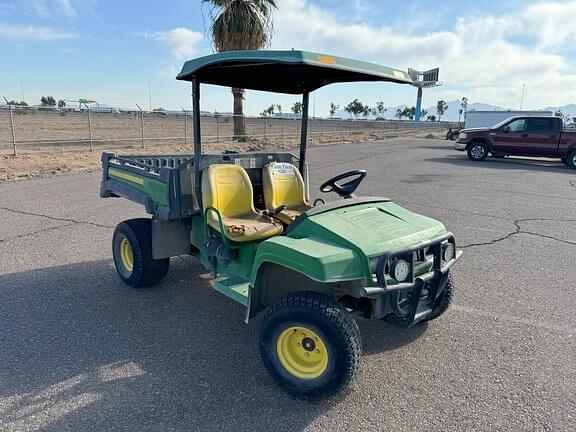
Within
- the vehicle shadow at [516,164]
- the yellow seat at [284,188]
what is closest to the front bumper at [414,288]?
the yellow seat at [284,188]

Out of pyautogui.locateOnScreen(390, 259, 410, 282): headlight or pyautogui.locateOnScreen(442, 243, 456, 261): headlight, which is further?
pyautogui.locateOnScreen(442, 243, 456, 261): headlight

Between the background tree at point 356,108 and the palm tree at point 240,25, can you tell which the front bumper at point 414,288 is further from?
the background tree at point 356,108

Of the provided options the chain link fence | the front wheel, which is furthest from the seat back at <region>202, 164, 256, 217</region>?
the front wheel

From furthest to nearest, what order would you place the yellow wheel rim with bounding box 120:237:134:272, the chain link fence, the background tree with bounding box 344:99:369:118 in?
the background tree with bounding box 344:99:369:118, the chain link fence, the yellow wheel rim with bounding box 120:237:134:272

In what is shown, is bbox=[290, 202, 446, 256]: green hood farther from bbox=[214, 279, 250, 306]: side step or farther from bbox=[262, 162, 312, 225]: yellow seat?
bbox=[262, 162, 312, 225]: yellow seat

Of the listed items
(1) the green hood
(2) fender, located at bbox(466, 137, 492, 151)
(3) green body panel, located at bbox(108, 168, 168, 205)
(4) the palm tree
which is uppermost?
(4) the palm tree

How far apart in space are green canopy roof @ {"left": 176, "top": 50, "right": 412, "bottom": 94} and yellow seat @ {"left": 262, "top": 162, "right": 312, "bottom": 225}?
0.81 m

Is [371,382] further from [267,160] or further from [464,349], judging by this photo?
[267,160]

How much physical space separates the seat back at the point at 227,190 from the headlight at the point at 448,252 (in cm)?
170

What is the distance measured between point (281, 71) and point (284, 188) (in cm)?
113

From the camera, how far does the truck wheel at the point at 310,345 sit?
2.29 metres

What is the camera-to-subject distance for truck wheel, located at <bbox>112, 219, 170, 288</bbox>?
379 centimetres

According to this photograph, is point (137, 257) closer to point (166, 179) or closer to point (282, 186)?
point (166, 179)

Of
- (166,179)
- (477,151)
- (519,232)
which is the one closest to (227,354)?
(166,179)
